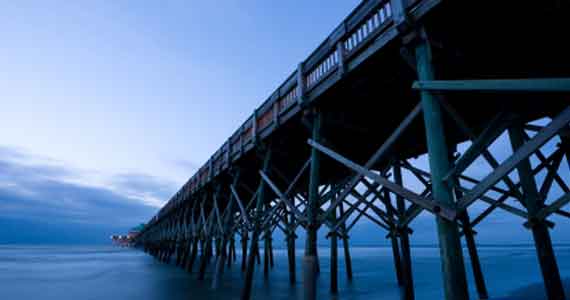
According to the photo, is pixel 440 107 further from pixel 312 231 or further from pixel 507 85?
pixel 312 231

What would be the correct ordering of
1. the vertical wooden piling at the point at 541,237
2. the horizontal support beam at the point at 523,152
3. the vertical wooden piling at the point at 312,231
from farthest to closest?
1. the vertical wooden piling at the point at 312,231
2. the vertical wooden piling at the point at 541,237
3. the horizontal support beam at the point at 523,152

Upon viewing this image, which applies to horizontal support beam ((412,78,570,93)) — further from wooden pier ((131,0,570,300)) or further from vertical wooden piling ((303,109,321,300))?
vertical wooden piling ((303,109,321,300))

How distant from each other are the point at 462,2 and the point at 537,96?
3569 mm

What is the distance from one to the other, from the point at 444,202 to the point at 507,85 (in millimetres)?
1411

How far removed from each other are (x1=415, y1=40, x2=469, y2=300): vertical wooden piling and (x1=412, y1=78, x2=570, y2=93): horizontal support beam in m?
0.17

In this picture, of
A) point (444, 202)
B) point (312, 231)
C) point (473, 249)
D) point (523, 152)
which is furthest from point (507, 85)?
point (473, 249)

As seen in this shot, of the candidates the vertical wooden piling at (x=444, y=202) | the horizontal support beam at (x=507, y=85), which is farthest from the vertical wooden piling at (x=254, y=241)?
the horizontal support beam at (x=507, y=85)

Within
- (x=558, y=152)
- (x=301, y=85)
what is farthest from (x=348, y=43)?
(x=558, y=152)

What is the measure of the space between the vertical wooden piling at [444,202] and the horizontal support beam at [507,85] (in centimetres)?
17

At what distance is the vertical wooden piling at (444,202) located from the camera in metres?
3.27

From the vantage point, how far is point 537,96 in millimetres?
5816

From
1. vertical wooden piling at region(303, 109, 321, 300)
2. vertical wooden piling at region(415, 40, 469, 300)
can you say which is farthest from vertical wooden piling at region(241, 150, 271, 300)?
vertical wooden piling at region(415, 40, 469, 300)

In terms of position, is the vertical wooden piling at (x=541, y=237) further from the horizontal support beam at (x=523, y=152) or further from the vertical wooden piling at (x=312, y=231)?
the vertical wooden piling at (x=312, y=231)

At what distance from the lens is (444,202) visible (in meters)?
3.36
